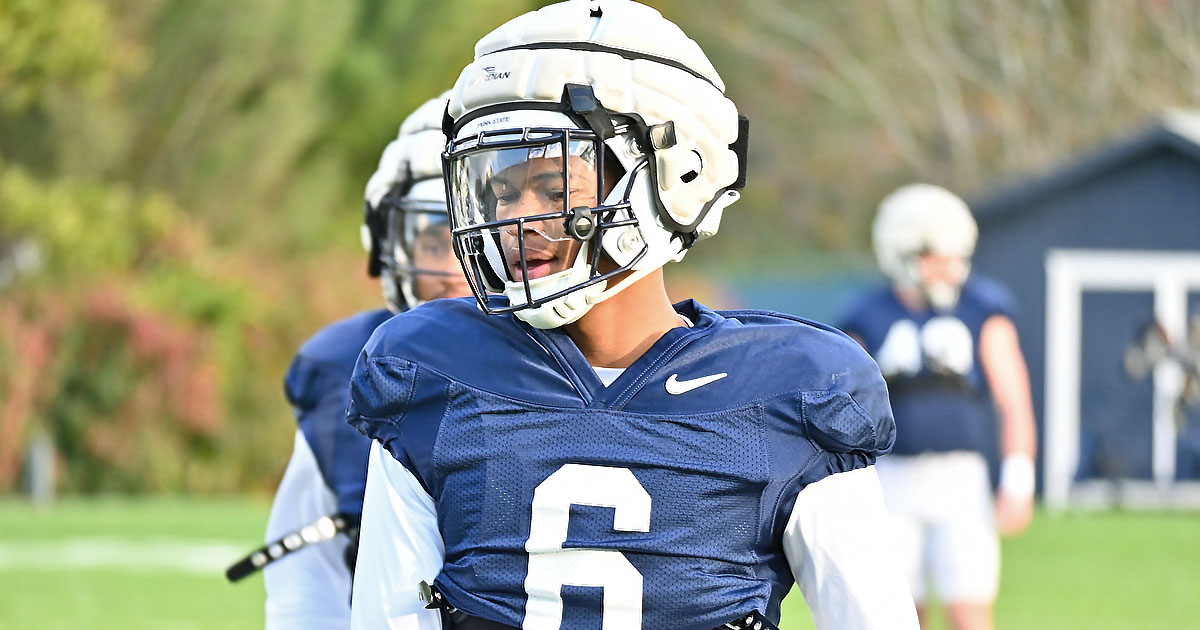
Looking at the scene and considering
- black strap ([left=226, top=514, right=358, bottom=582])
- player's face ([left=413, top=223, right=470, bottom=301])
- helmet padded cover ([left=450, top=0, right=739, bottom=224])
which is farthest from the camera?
player's face ([left=413, top=223, right=470, bottom=301])

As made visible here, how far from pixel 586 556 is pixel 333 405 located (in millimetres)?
1346

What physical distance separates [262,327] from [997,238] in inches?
307

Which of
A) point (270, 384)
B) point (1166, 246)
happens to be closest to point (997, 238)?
point (1166, 246)

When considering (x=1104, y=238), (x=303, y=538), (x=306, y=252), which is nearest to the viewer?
(x=303, y=538)

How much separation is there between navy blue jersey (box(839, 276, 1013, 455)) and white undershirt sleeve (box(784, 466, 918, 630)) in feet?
13.3

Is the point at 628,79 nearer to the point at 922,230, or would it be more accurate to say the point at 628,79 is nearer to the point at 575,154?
the point at 575,154

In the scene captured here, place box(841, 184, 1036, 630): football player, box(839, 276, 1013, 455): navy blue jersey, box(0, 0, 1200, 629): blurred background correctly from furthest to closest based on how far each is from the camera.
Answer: box(0, 0, 1200, 629): blurred background, box(839, 276, 1013, 455): navy blue jersey, box(841, 184, 1036, 630): football player

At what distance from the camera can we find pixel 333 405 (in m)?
3.44

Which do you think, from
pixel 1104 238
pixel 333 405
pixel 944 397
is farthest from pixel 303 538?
pixel 1104 238

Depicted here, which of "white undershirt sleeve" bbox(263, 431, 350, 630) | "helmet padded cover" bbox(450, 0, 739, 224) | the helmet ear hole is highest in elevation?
"helmet padded cover" bbox(450, 0, 739, 224)

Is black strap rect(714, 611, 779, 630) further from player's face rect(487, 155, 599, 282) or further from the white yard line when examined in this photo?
the white yard line

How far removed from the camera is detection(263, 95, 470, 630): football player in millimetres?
3402

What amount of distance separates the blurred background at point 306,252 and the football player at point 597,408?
7000mm

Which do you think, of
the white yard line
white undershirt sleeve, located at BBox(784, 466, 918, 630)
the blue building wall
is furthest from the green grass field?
white undershirt sleeve, located at BBox(784, 466, 918, 630)
